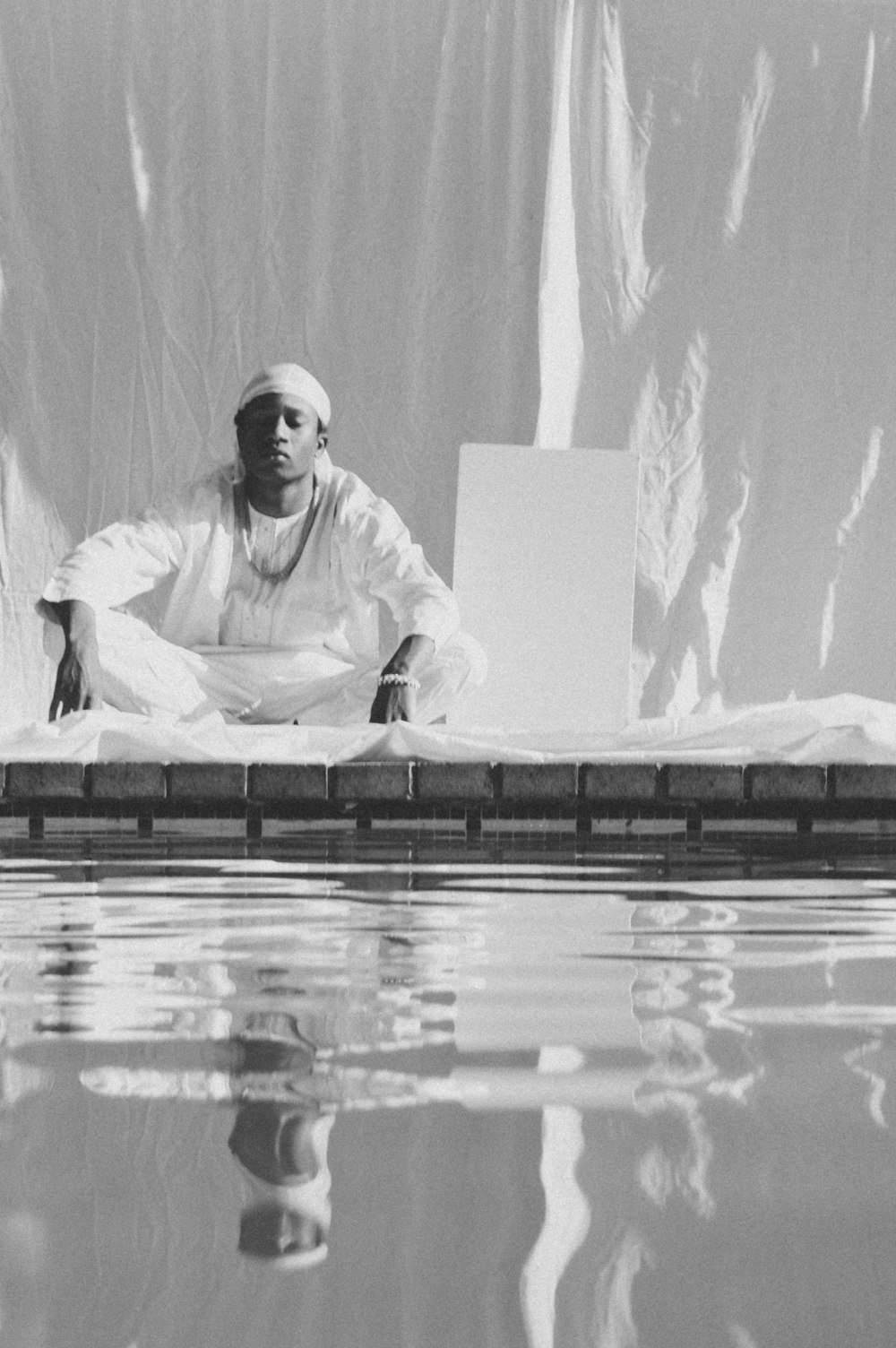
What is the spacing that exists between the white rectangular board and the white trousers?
19.1 inches

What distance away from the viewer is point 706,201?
237 inches

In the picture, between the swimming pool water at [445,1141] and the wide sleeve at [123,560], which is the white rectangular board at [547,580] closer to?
the wide sleeve at [123,560]

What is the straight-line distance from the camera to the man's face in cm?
455

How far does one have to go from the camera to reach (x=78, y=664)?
12.8 feet

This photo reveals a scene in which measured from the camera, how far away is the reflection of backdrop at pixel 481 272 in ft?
19.3

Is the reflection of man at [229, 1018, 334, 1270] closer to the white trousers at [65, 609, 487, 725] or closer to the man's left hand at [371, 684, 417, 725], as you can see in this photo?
the man's left hand at [371, 684, 417, 725]

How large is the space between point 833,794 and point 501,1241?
309cm

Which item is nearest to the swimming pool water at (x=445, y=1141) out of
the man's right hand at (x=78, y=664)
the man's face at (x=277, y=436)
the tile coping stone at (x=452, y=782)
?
the tile coping stone at (x=452, y=782)

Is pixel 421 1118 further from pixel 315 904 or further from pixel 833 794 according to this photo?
pixel 833 794

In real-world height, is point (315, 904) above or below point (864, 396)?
below

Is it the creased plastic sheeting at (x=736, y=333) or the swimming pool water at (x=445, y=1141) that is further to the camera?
the creased plastic sheeting at (x=736, y=333)

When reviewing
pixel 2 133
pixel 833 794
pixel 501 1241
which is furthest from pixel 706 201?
pixel 501 1241

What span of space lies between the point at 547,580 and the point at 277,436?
0.88 meters

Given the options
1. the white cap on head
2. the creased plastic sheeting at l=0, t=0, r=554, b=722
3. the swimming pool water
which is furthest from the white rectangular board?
the swimming pool water
